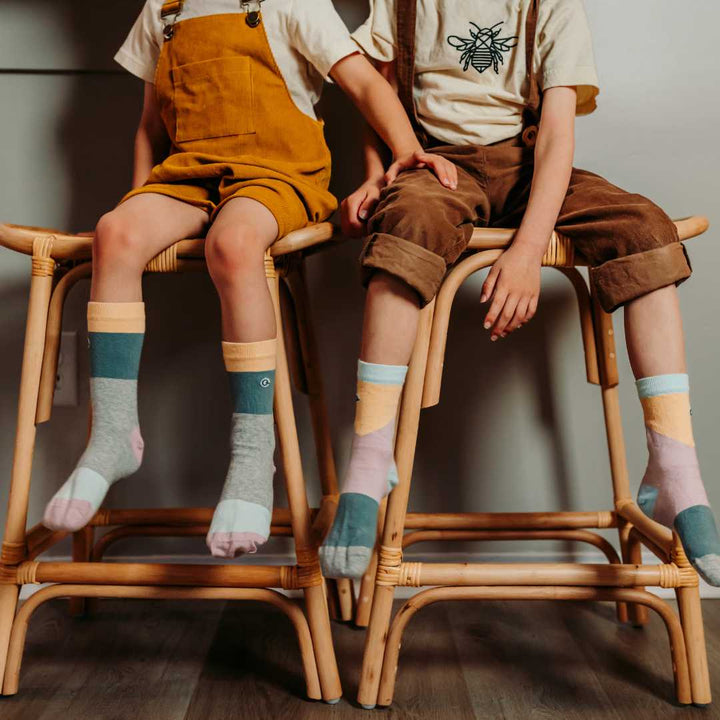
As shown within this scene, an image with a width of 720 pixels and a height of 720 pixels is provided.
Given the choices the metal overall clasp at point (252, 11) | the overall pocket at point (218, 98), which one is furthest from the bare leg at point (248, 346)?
the metal overall clasp at point (252, 11)

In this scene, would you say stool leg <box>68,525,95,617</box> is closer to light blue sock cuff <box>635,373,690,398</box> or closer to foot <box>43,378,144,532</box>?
foot <box>43,378,144,532</box>

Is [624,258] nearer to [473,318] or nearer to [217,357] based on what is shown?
[473,318]

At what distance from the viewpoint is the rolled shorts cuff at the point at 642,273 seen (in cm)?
81

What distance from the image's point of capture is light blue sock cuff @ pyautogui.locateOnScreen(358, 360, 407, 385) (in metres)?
0.81


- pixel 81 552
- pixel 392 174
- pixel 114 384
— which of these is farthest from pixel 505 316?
pixel 81 552

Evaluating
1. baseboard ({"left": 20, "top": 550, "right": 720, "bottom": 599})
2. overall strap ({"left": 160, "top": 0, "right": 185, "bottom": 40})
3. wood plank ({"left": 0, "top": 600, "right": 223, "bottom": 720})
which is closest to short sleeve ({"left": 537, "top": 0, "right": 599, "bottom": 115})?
overall strap ({"left": 160, "top": 0, "right": 185, "bottom": 40})

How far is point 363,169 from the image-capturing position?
1185mm

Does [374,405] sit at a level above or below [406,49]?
below

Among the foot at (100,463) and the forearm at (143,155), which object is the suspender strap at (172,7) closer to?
the forearm at (143,155)

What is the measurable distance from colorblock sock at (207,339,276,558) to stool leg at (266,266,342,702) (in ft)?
0.09

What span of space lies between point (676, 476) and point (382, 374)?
0.32 metres

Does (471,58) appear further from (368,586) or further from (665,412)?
(368,586)

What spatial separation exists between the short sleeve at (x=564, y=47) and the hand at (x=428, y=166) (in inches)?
7.1

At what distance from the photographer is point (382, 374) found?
806 mm
